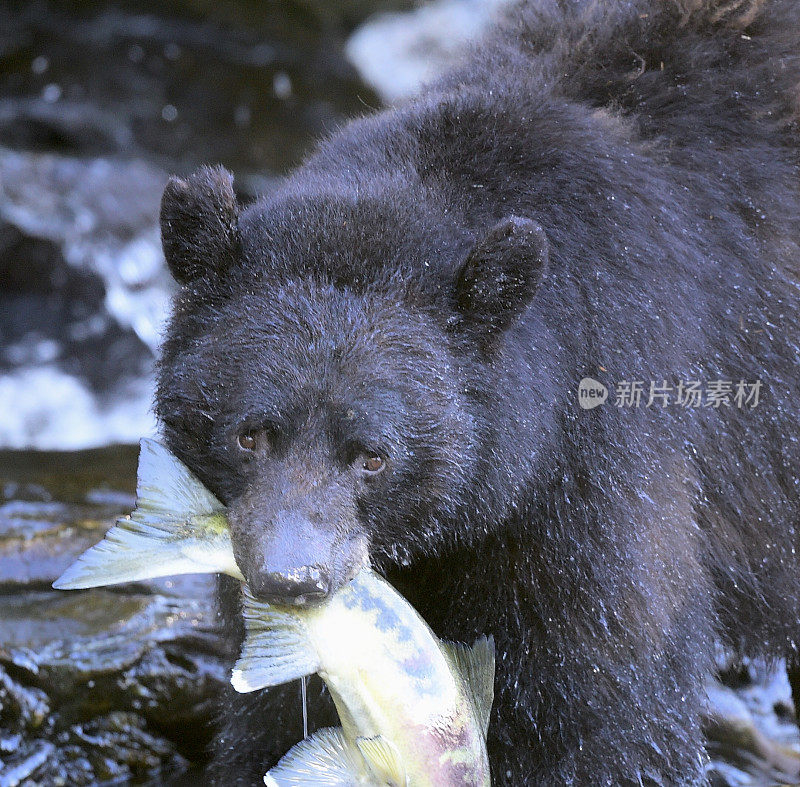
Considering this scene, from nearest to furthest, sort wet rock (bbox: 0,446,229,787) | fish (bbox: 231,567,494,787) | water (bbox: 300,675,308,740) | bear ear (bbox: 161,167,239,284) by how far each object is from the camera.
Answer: fish (bbox: 231,567,494,787) < bear ear (bbox: 161,167,239,284) < water (bbox: 300,675,308,740) < wet rock (bbox: 0,446,229,787)

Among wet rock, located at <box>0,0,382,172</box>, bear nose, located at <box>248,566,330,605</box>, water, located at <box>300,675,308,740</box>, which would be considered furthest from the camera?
wet rock, located at <box>0,0,382,172</box>

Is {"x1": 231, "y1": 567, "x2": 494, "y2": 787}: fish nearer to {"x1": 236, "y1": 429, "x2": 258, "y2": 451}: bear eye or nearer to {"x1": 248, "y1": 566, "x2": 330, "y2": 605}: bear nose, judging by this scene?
{"x1": 248, "y1": 566, "x2": 330, "y2": 605}: bear nose

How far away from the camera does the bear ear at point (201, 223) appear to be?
3.69 m

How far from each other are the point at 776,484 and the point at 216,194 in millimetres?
→ 2365

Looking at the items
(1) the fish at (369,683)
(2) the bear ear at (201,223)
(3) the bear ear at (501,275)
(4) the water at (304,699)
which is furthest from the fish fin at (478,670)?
(2) the bear ear at (201,223)

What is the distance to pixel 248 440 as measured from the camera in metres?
3.59

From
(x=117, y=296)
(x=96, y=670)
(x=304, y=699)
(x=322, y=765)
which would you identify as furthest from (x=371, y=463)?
(x=117, y=296)

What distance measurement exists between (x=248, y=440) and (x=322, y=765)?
3.14ft

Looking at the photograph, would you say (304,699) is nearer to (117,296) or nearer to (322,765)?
(322,765)

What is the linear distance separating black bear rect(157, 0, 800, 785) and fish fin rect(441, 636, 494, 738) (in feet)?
0.85

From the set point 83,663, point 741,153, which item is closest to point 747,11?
point 741,153

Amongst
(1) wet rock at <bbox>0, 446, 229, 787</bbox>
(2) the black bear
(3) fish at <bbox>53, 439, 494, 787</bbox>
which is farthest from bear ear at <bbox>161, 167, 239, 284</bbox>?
(1) wet rock at <bbox>0, 446, 229, 787</bbox>

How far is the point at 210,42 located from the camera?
13.0 meters

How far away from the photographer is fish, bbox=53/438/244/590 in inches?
136
